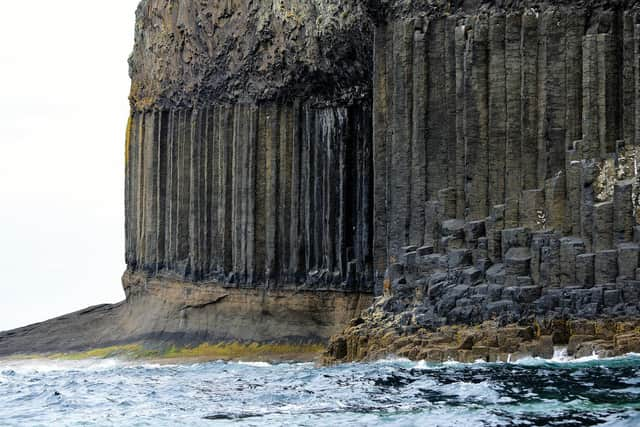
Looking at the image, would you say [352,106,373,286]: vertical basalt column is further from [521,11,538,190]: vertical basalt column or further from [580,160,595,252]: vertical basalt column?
[580,160,595,252]: vertical basalt column

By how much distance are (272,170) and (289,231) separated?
1.86 meters

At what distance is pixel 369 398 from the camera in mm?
27297

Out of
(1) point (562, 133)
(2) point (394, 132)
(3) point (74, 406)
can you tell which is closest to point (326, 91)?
(2) point (394, 132)

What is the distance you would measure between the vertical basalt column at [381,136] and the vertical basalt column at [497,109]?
4032 mm

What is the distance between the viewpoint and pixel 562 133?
107 ft

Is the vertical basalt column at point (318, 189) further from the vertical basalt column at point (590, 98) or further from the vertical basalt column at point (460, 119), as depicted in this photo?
the vertical basalt column at point (590, 98)

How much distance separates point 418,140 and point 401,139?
2.21ft

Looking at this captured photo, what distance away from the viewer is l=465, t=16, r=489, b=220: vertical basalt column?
1336 inches

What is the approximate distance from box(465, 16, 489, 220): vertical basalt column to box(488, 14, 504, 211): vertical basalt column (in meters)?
0.18

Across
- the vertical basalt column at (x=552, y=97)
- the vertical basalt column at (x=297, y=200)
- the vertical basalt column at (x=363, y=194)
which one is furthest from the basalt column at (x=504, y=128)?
the vertical basalt column at (x=297, y=200)

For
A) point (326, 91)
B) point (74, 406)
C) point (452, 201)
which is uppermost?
point (326, 91)

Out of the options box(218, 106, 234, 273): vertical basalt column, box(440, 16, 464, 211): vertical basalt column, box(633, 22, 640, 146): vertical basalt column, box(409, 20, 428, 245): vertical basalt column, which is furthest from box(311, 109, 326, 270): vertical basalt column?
box(633, 22, 640, 146): vertical basalt column

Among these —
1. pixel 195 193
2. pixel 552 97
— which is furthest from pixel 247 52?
pixel 552 97

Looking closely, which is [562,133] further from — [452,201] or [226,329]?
[226,329]
